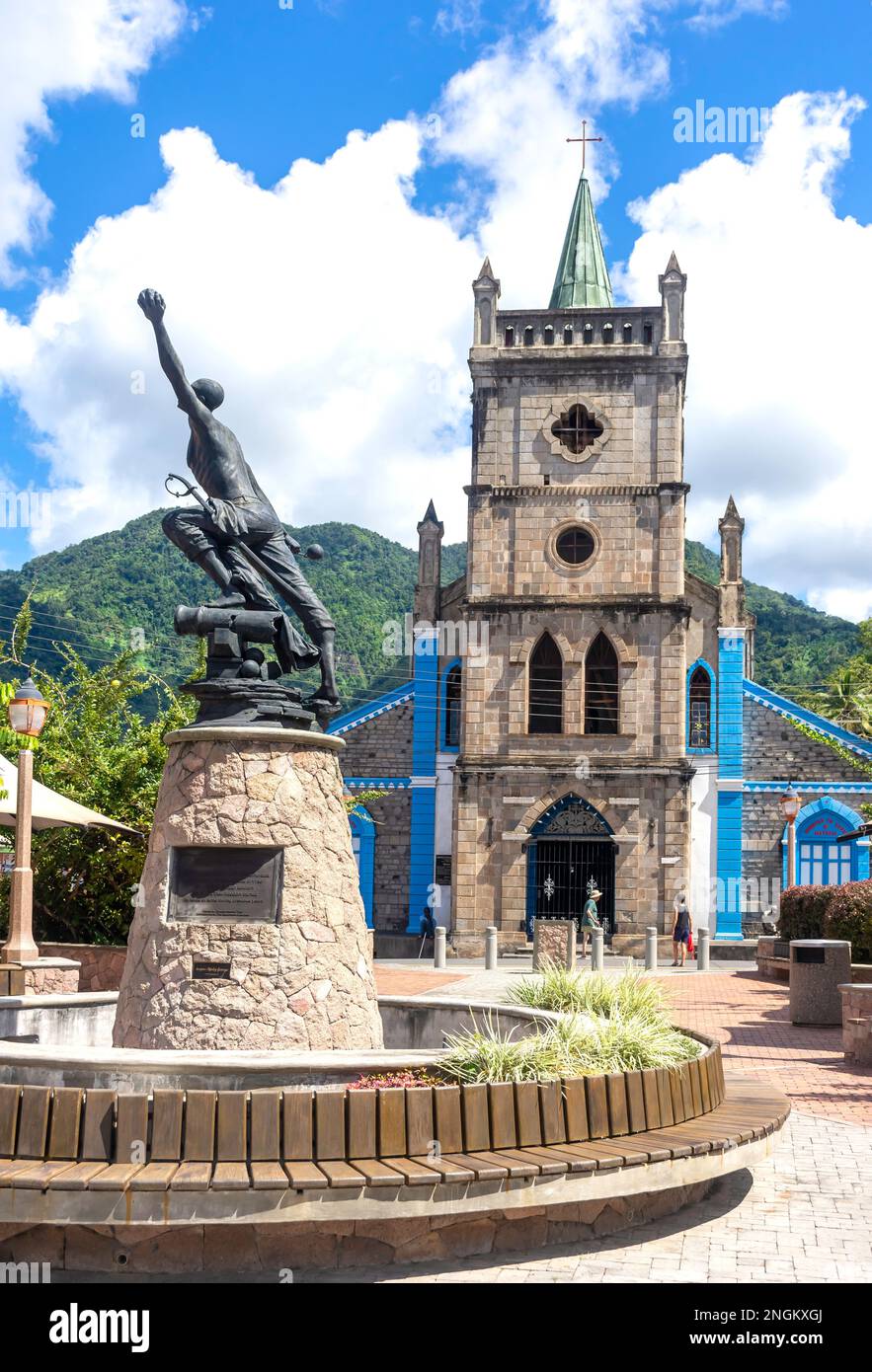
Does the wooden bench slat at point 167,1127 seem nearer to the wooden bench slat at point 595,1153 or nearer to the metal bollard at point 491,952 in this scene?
the wooden bench slat at point 595,1153

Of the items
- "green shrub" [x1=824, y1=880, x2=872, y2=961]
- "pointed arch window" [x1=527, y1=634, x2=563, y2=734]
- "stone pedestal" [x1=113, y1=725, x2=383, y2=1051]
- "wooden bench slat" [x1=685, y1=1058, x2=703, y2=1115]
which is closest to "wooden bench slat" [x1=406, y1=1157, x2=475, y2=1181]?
"wooden bench slat" [x1=685, y1=1058, x2=703, y2=1115]

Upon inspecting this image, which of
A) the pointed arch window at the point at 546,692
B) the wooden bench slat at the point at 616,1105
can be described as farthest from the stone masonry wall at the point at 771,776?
the wooden bench slat at the point at 616,1105

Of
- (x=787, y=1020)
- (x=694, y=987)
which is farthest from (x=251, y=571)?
(x=694, y=987)

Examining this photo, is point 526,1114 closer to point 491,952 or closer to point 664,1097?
point 664,1097

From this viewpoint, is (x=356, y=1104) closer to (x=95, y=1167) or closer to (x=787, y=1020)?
(x=95, y=1167)

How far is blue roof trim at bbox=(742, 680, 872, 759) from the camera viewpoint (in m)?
33.8

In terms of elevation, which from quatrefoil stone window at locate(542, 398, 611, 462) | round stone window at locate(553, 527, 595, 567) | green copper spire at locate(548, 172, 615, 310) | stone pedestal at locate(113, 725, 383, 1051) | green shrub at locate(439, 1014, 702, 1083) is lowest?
green shrub at locate(439, 1014, 702, 1083)

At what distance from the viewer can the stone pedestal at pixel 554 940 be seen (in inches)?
932

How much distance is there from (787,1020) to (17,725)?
9.41 m

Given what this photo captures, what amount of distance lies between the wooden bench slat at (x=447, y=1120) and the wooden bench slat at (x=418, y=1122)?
26mm

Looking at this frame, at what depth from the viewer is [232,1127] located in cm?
566

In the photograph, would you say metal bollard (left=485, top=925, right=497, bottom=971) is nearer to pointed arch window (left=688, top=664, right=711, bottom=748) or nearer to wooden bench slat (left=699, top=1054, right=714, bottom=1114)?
pointed arch window (left=688, top=664, right=711, bottom=748)

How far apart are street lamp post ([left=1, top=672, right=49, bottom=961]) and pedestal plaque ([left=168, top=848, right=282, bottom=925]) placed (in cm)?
626

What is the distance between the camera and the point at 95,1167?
556cm
